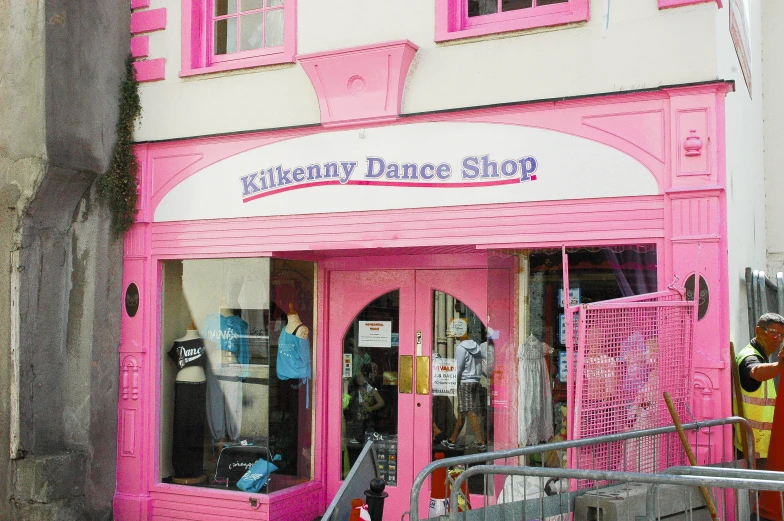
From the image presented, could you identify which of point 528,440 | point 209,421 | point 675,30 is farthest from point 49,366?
point 675,30

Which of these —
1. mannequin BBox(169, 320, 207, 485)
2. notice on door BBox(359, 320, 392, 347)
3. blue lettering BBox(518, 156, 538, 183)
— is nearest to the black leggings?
mannequin BBox(169, 320, 207, 485)

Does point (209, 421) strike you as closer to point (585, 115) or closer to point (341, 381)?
point (341, 381)

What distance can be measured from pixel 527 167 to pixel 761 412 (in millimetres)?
2580

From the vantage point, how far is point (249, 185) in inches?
341

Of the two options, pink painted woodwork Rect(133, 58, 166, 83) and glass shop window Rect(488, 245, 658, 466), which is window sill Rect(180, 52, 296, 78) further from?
glass shop window Rect(488, 245, 658, 466)

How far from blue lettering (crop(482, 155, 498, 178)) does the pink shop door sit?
116 centimetres

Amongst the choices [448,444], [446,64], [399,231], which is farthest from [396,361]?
[446,64]

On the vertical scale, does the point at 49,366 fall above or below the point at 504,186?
below

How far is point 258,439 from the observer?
28.8 ft

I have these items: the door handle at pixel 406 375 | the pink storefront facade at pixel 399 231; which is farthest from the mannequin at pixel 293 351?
the door handle at pixel 406 375

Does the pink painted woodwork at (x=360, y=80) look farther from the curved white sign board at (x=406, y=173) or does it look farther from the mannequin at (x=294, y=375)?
the mannequin at (x=294, y=375)

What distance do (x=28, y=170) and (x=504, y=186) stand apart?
4455mm

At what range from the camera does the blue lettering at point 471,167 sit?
301 inches

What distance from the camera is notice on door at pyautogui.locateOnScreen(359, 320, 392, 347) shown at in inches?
352
